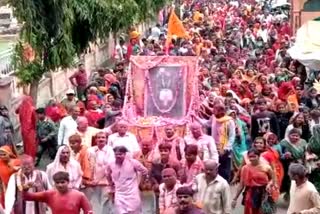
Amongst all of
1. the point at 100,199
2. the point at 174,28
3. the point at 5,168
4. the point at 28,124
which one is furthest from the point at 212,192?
the point at 174,28

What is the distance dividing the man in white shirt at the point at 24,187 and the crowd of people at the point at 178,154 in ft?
0.04

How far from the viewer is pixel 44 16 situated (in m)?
18.4

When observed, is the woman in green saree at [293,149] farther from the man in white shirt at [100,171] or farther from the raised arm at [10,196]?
the raised arm at [10,196]

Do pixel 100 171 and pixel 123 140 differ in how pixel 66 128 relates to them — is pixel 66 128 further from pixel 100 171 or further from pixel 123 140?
pixel 100 171

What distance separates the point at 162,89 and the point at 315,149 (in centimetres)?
465

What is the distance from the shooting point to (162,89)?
56.1 feet

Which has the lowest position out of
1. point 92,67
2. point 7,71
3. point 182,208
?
point 92,67

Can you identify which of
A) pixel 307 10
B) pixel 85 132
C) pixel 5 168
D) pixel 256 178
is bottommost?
pixel 307 10

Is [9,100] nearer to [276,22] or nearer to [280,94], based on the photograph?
[280,94]

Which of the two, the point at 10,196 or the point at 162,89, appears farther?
the point at 162,89

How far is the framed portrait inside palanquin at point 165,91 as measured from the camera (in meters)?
16.8

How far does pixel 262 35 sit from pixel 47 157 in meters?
17.5

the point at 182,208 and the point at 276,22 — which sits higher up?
the point at 182,208

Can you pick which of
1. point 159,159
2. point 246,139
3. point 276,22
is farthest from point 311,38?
point 276,22
